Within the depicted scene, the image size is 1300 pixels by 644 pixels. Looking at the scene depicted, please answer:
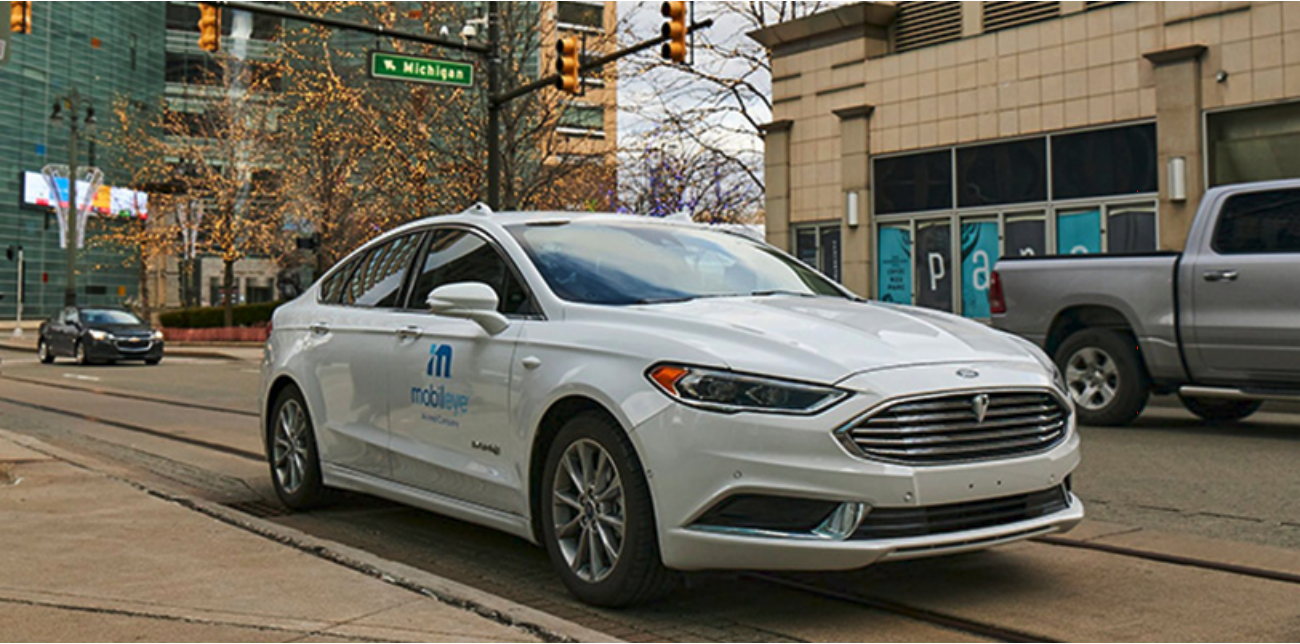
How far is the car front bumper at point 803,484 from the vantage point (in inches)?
177

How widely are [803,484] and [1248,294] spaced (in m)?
7.75

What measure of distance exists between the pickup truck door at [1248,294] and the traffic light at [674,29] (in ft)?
31.3

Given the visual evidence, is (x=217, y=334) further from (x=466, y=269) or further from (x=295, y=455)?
(x=466, y=269)

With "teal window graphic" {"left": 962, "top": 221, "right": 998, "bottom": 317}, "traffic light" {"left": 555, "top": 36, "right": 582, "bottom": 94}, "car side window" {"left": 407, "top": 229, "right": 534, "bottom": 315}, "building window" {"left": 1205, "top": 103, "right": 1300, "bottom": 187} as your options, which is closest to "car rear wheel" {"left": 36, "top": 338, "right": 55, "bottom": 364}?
"traffic light" {"left": 555, "top": 36, "right": 582, "bottom": 94}

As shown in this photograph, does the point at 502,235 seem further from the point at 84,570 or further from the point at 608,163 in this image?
the point at 608,163

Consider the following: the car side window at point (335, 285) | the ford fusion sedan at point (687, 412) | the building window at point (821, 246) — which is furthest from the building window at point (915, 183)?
the ford fusion sedan at point (687, 412)

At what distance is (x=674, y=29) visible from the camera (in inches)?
746

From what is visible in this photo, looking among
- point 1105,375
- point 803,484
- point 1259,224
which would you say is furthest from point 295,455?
point 1259,224

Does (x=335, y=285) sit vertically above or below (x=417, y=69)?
below

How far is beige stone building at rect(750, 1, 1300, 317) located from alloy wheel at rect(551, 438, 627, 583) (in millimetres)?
16354

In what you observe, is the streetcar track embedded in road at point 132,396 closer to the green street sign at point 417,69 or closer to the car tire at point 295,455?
the green street sign at point 417,69

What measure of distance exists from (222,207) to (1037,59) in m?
32.0

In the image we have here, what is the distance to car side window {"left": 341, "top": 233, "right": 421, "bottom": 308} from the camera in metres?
6.83

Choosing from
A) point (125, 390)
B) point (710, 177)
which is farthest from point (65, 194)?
point (125, 390)
